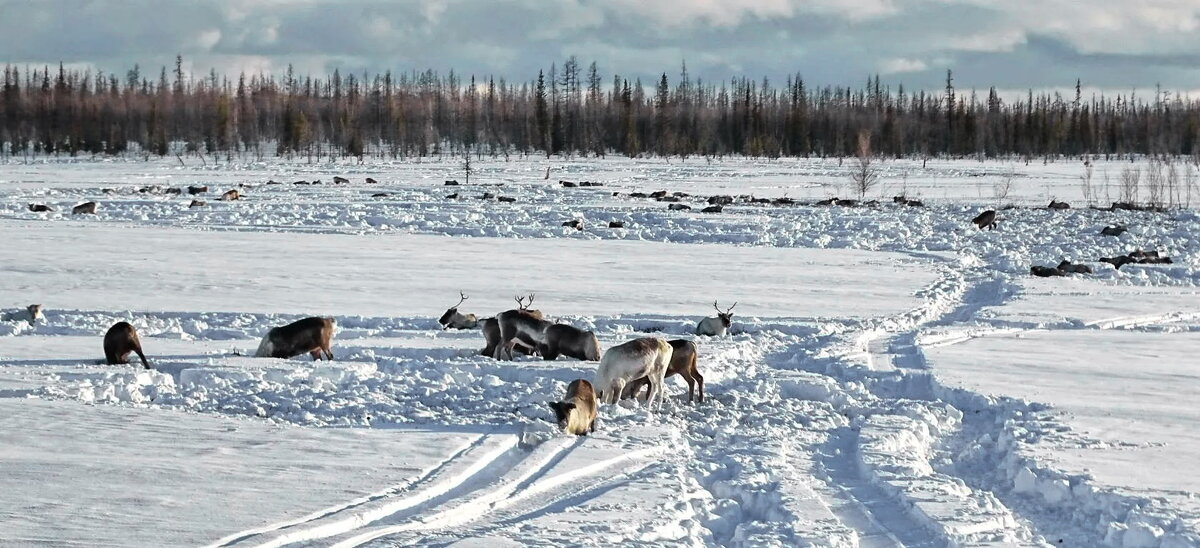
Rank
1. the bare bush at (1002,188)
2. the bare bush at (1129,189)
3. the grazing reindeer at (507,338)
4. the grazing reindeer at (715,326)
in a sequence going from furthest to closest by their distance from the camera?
the bare bush at (1002,188)
the bare bush at (1129,189)
the grazing reindeer at (715,326)
the grazing reindeer at (507,338)

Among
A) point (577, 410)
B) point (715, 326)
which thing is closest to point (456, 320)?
point (715, 326)

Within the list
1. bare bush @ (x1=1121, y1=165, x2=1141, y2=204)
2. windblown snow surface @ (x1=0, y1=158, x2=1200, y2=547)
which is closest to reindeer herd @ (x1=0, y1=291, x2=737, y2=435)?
windblown snow surface @ (x1=0, y1=158, x2=1200, y2=547)

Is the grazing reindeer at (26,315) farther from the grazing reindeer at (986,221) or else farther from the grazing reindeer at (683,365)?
the grazing reindeer at (986,221)

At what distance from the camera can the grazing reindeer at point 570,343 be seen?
13281 mm

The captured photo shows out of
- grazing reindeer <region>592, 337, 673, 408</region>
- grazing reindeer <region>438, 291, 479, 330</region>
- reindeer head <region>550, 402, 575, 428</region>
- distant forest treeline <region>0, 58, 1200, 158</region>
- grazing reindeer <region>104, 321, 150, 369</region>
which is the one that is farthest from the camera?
distant forest treeline <region>0, 58, 1200, 158</region>

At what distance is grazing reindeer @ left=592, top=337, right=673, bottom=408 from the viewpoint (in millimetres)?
10812

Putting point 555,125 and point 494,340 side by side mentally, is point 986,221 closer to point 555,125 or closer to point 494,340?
point 494,340

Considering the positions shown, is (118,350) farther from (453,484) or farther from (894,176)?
(894,176)

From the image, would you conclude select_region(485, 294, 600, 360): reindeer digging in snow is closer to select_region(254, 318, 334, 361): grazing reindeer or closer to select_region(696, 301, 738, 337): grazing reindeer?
select_region(254, 318, 334, 361): grazing reindeer

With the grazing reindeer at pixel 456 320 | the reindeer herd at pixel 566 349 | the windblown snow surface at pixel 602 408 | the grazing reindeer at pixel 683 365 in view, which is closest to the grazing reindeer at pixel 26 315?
the reindeer herd at pixel 566 349

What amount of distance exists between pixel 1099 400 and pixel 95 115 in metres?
112

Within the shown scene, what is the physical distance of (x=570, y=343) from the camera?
1334 cm

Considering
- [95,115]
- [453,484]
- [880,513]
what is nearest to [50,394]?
[453,484]

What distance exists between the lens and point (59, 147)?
333 feet
